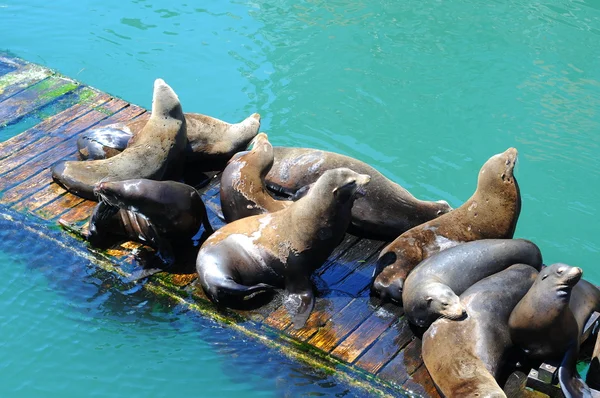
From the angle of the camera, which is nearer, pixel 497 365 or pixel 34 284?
pixel 497 365

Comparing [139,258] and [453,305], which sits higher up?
[453,305]

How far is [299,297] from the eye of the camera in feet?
18.5

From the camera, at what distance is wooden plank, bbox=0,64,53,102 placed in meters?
8.48

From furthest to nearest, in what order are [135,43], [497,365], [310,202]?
[135,43] → [310,202] → [497,365]

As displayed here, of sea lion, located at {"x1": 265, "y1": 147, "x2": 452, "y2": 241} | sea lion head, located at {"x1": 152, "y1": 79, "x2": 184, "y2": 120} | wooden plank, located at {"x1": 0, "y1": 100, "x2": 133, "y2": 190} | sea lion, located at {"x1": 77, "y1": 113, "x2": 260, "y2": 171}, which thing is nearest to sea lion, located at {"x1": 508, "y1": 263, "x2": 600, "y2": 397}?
sea lion, located at {"x1": 265, "y1": 147, "x2": 452, "y2": 241}

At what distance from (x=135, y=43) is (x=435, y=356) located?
24.0 ft

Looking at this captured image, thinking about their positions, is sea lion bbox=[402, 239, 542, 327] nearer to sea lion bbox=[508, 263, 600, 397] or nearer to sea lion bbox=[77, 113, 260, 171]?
sea lion bbox=[508, 263, 600, 397]

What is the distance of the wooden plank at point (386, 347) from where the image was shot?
514 centimetres

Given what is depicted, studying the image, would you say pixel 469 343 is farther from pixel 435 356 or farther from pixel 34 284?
pixel 34 284

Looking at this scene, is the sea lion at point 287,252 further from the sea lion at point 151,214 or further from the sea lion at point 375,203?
the sea lion at point 375,203

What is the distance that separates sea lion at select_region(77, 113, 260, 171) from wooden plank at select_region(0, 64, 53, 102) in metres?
1.62

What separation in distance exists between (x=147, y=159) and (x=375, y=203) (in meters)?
1.92

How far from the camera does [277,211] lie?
19.7ft

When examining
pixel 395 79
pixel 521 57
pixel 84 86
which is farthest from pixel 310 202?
pixel 521 57
